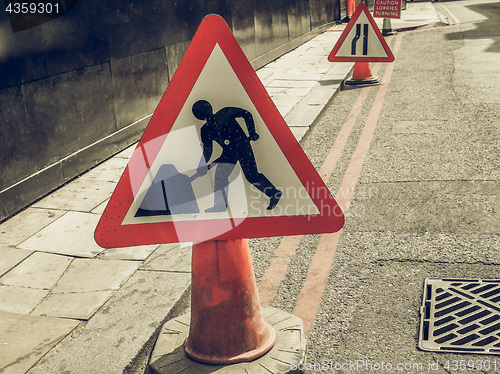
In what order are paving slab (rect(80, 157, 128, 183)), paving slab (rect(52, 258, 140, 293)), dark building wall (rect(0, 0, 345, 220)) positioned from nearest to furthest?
paving slab (rect(52, 258, 140, 293)) < dark building wall (rect(0, 0, 345, 220)) < paving slab (rect(80, 157, 128, 183))

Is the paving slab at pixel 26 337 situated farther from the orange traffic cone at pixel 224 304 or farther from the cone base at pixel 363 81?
the cone base at pixel 363 81

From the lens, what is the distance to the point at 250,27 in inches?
478

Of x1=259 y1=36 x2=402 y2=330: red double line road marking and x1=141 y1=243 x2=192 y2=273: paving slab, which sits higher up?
x1=141 y1=243 x2=192 y2=273: paving slab

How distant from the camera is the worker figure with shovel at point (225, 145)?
7.63 ft

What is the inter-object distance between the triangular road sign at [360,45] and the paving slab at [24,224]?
5.60 m

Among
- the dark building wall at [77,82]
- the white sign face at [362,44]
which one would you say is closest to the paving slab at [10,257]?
the dark building wall at [77,82]

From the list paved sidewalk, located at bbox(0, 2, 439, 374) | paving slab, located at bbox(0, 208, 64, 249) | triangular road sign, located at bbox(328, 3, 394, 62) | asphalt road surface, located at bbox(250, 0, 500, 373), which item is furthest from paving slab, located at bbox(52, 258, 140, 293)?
triangular road sign, located at bbox(328, 3, 394, 62)

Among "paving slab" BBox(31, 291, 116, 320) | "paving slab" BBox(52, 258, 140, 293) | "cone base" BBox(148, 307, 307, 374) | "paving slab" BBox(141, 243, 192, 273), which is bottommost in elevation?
"paving slab" BBox(141, 243, 192, 273)

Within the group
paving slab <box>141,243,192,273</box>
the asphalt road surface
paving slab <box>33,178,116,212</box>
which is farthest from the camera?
paving slab <box>33,178,116,212</box>

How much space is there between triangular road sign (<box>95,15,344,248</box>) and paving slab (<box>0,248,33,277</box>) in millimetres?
1849

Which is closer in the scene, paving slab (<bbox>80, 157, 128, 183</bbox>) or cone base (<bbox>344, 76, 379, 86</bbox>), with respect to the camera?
paving slab (<bbox>80, 157, 128, 183</bbox>)

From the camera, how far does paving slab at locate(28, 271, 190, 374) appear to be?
2.82m

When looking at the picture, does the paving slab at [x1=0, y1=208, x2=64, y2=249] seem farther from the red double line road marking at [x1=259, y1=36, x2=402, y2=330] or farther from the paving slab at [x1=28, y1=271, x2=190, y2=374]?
the red double line road marking at [x1=259, y1=36, x2=402, y2=330]

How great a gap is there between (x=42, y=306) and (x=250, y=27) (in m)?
9.68
